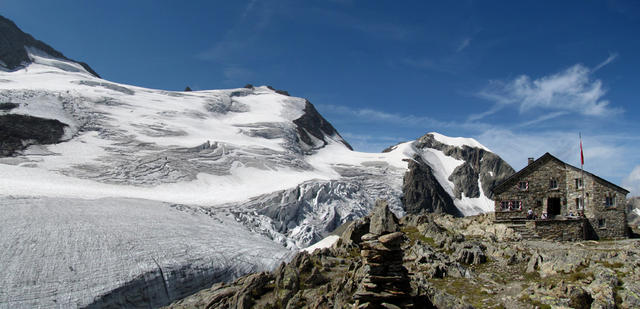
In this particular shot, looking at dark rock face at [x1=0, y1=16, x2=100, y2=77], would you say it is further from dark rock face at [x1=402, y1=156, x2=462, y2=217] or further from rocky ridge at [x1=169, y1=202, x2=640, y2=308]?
rocky ridge at [x1=169, y1=202, x2=640, y2=308]

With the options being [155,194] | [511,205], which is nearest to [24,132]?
[155,194]

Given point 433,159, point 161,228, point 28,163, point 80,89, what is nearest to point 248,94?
point 80,89

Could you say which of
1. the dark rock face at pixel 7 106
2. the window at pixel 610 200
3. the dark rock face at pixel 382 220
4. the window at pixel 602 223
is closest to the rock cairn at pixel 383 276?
the dark rock face at pixel 382 220

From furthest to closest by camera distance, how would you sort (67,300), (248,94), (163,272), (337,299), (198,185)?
(248,94) < (198,185) < (163,272) < (67,300) < (337,299)

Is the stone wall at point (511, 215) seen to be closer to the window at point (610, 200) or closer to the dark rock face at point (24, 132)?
the window at point (610, 200)

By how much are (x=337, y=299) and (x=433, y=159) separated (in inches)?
5261

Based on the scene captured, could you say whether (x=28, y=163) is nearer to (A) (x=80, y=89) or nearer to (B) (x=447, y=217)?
(A) (x=80, y=89)

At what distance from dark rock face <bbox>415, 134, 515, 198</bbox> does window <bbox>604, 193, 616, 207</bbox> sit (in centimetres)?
8955

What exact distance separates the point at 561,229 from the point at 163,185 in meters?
58.4

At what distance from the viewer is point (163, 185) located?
61156 mm

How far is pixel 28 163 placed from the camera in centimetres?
5391

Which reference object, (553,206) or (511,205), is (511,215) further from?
(553,206)

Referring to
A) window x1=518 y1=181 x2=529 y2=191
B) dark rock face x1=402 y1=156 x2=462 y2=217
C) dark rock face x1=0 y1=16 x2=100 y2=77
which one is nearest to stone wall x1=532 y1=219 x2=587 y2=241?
window x1=518 y1=181 x2=529 y2=191

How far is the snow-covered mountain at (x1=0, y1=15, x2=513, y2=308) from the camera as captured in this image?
30234 millimetres
